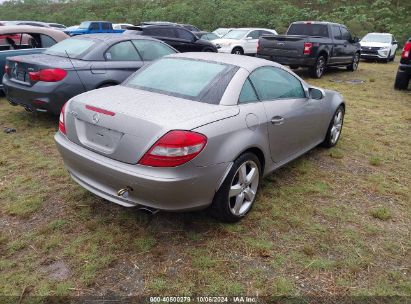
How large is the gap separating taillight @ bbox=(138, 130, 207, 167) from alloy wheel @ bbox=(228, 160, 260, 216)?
0.64m

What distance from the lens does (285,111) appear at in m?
4.00

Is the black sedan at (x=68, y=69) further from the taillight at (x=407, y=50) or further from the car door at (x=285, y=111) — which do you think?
the taillight at (x=407, y=50)

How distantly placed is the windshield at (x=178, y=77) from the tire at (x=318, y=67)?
8.95 m

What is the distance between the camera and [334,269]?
118 inches

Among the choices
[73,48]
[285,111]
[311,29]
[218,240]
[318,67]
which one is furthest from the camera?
[311,29]

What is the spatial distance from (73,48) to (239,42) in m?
11.4

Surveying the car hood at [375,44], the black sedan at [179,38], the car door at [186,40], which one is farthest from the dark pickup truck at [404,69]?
the car hood at [375,44]

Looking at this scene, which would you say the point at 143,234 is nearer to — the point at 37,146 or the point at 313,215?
the point at 313,215

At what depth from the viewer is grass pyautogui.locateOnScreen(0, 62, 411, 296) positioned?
9.10 ft

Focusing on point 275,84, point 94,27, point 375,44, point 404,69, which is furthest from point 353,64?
point 94,27

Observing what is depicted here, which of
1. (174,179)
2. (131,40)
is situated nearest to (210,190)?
(174,179)

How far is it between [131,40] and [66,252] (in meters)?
4.73

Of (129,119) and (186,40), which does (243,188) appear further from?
(186,40)

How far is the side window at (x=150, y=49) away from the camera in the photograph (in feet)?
22.7
